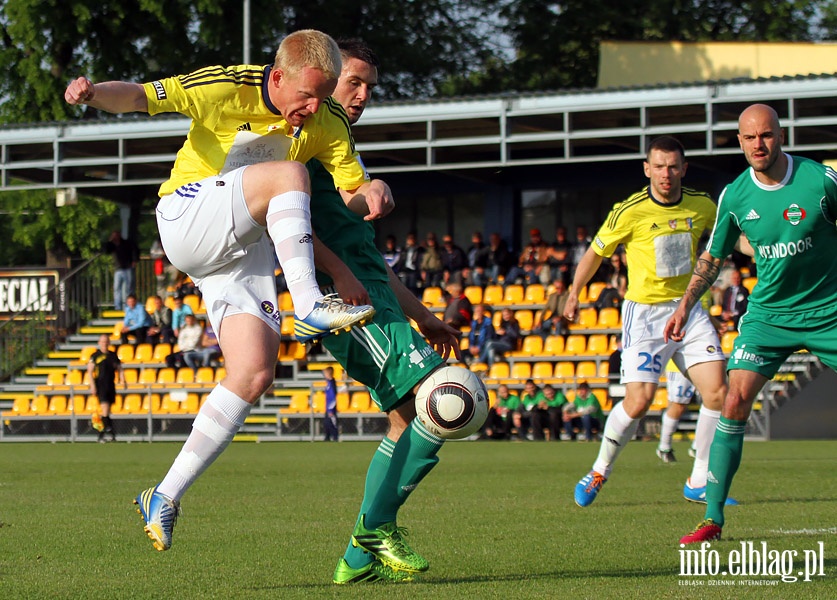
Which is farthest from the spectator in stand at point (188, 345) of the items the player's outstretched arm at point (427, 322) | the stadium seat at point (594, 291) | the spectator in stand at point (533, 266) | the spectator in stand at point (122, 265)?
the player's outstretched arm at point (427, 322)

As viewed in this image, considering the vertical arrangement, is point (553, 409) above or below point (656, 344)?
below

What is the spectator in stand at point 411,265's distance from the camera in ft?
87.4

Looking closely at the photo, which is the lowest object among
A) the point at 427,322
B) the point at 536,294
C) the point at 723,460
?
the point at 723,460

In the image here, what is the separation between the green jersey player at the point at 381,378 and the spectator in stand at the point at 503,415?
661 inches

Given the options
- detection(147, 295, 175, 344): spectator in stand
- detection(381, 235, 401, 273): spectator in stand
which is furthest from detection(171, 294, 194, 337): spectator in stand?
detection(381, 235, 401, 273): spectator in stand

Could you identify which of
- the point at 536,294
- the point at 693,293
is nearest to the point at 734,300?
the point at 536,294

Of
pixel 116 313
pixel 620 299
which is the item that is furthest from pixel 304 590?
pixel 116 313

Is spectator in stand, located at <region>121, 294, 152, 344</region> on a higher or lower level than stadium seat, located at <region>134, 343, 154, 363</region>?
higher

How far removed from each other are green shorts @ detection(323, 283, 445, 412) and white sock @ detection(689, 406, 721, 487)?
4.24 m

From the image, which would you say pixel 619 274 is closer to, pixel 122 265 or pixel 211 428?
pixel 122 265

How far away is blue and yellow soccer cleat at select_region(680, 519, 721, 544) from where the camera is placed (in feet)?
21.1

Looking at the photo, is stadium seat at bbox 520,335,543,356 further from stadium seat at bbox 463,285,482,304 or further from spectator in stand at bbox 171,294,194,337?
spectator in stand at bbox 171,294,194,337

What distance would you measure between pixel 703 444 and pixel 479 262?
17540mm

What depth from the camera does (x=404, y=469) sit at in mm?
5258
